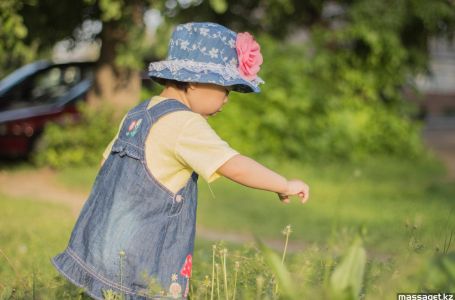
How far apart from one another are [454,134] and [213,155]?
23389mm

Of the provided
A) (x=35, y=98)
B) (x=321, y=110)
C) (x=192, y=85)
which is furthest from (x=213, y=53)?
(x=321, y=110)

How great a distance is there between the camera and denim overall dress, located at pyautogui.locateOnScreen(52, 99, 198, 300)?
303 cm

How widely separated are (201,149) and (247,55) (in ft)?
1.80

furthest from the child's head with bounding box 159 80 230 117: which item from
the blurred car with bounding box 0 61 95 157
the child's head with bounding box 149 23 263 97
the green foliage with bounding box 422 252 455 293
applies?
the blurred car with bounding box 0 61 95 157

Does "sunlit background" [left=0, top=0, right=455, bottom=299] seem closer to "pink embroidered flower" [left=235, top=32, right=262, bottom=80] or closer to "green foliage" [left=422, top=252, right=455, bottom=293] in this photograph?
"pink embroidered flower" [left=235, top=32, right=262, bottom=80]

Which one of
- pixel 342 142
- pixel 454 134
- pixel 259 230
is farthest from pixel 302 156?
pixel 454 134

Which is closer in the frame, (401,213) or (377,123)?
(401,213)

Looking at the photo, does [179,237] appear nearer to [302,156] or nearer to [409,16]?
[302,156]

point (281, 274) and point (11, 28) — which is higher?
point (11, 28)

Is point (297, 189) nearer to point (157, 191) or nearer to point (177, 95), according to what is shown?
point (157, 191)

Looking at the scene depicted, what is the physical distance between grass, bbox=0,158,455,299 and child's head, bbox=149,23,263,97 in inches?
25.7

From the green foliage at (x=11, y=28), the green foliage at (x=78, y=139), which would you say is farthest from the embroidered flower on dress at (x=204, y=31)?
the green foliage at (x=78, y=139)

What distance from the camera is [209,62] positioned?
3.20 meters

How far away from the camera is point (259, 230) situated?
8.19 metres
